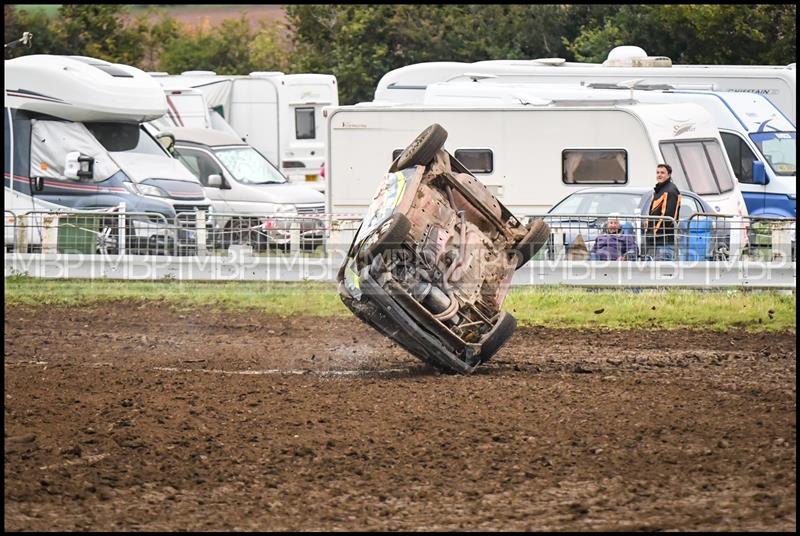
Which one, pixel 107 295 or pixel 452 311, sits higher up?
pixel 452 311

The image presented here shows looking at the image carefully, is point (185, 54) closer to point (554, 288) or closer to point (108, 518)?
point (554, 288)

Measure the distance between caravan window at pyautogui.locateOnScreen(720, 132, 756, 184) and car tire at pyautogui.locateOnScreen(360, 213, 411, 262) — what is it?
42.7ft

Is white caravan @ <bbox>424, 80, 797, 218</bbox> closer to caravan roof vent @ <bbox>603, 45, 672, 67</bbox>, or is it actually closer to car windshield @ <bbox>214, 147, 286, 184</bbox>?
caravan roof vent @ <bbox>603, 45, 672, 67</bbox>

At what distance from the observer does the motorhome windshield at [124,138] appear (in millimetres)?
21547

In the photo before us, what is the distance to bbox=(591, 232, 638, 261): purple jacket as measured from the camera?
16188mm

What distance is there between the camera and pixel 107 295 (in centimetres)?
1698

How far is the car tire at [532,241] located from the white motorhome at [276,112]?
18056 mm

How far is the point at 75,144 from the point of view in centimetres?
2092

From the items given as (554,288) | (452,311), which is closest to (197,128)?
(554,288)

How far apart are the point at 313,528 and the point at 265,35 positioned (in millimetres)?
39774

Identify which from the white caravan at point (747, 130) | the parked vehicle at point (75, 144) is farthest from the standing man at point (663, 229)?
the parked vehicle at point (75, 144)

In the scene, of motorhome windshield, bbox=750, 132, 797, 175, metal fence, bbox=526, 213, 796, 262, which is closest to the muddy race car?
metal fence, bbox=526, 213, 796, 262

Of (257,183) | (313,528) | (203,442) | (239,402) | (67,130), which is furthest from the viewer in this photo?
(257,183)

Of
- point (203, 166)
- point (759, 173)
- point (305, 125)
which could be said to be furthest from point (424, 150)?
point (305, 125)
